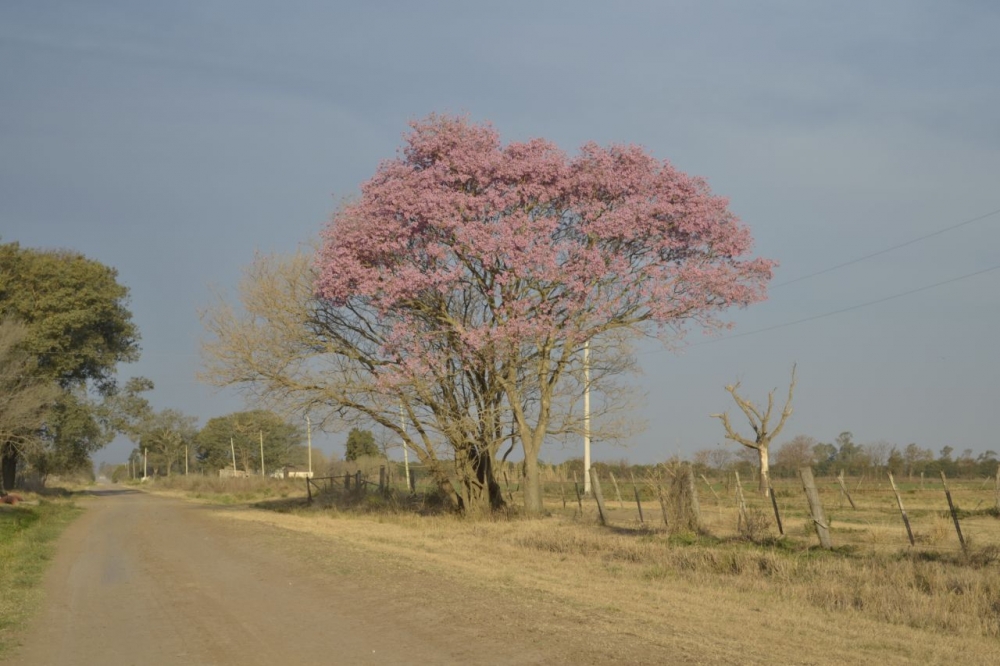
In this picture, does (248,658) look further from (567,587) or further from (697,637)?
(567,587)

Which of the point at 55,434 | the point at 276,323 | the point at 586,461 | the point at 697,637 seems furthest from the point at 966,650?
the point at 55,434

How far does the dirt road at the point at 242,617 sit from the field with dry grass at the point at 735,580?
1.05 metres

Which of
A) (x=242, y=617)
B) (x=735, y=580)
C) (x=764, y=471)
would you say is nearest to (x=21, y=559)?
(x=242, y=617)

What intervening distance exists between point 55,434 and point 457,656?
49.0 meters

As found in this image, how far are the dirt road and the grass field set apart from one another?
0.90ft

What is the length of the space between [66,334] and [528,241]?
34024mm

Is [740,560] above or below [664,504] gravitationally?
below

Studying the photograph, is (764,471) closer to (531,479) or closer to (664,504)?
(531,479)


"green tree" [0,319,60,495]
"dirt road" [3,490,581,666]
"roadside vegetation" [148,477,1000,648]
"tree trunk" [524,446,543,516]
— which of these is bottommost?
"roadside vegetation" [148,477,1000,648]

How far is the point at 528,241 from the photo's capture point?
25.5 m

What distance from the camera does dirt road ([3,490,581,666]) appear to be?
9.16 metres

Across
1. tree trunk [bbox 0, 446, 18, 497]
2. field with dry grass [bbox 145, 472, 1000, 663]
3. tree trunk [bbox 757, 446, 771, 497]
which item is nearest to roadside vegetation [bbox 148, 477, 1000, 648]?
field with dry grass [bbox 145, 472, 1000, 663]

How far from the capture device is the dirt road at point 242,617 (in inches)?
361

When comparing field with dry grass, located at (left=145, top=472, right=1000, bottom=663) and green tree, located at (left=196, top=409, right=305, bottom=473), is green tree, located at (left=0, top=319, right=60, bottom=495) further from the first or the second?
green tree, located at (left=196, top=409, right=305, bottom=473)
